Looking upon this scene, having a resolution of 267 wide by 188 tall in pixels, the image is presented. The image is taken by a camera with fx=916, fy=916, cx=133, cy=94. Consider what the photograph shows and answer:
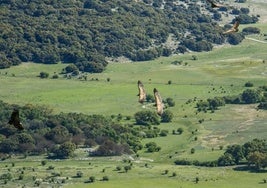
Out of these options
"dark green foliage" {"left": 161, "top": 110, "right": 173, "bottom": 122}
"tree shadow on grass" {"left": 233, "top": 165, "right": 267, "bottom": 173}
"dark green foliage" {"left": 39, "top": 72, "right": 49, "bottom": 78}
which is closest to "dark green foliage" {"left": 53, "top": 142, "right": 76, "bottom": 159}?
"tree shadow on grass" {"left": 233, "top": 165, "right": 267, "bottom": 173}

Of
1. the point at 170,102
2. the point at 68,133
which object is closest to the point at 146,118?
the point at 170,102

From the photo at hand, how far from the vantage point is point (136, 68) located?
187500 mm

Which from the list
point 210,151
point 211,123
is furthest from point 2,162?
point 211,123

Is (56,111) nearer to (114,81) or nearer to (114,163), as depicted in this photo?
(114,81)

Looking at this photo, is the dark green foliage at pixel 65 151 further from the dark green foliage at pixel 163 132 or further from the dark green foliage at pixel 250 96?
the dark green foliage at pixel 250 96

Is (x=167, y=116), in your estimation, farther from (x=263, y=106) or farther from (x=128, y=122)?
(x=263, y=106)

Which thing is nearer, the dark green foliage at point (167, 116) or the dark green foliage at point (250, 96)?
the dark green foliage at point (167, 116)

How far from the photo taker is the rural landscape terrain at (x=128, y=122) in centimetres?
10981

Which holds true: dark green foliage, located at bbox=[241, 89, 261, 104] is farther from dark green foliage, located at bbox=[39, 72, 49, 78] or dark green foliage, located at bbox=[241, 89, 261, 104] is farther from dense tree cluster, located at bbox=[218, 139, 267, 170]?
dark green foliage, located at bbox=[39, 72, 49, 78]

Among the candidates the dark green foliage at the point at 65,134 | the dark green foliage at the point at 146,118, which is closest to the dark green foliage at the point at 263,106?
the dark green foliage at the point at 146,118

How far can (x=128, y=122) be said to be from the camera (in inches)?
5635

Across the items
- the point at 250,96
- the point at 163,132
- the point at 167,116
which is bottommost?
the point at 163,132

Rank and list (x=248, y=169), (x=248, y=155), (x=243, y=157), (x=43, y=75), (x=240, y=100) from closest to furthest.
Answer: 1. (x=248, y=169)
2. (x=248, y=155)
3. (x=243, y=157)
4. (x=240, y=100)
5. (x=43, y=75)

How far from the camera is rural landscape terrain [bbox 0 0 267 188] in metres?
110
